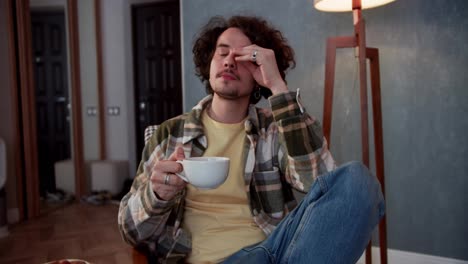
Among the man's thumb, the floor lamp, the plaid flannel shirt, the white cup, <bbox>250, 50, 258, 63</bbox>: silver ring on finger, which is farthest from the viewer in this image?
the floor lamp

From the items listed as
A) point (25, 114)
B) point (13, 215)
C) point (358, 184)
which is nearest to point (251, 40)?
point (358, 184)

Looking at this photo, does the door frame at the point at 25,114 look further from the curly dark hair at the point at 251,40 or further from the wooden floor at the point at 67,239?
the curly dark hair at the point at 251,40

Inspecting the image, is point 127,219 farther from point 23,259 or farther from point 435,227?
point 23,259

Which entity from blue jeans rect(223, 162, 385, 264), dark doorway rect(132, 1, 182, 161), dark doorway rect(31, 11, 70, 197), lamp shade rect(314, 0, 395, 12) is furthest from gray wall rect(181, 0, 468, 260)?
dark doorway rect(31, 11, 70, 197)

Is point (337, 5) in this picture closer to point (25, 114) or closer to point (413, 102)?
point (413, 102)

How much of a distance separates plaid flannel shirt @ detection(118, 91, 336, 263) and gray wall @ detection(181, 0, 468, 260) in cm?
100

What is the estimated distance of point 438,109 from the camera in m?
2.01

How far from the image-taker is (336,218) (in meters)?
0.87

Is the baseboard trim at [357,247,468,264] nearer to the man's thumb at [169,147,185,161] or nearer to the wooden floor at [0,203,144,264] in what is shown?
the wooden floor at [0,203,144,264]

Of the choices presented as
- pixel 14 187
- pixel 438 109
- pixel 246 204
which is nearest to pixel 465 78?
pixel 438 109

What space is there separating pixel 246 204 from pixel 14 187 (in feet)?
9.68

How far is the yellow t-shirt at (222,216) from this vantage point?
3.80 feet

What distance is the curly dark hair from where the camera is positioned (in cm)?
144

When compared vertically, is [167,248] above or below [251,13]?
below
